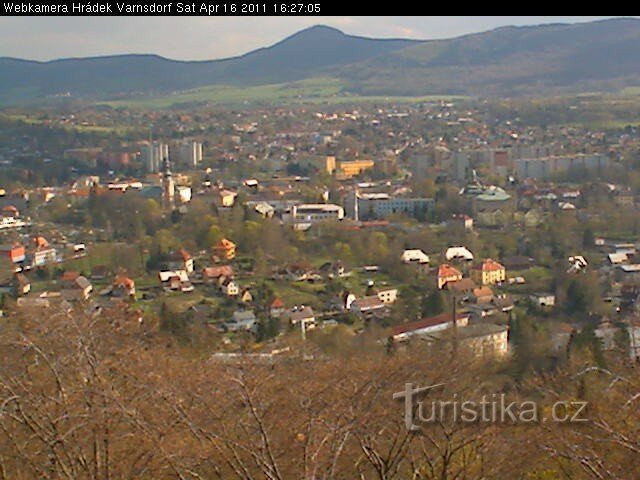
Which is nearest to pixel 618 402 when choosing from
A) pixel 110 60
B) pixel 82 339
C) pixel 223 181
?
pixel 82 339

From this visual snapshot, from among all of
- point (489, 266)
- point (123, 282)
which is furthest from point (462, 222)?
point (123, 282)

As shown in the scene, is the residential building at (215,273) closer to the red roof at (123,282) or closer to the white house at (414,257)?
the red roof at (123,282)

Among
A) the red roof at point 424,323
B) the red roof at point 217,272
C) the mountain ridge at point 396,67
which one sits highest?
the mountain ridge at point 396,67

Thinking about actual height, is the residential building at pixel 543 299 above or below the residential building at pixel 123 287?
below

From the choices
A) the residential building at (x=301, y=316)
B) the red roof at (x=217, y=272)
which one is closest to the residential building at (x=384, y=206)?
A: the red roof at (x=217, y=272)

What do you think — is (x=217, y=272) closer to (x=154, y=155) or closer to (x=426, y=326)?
(x=426, y=326)
